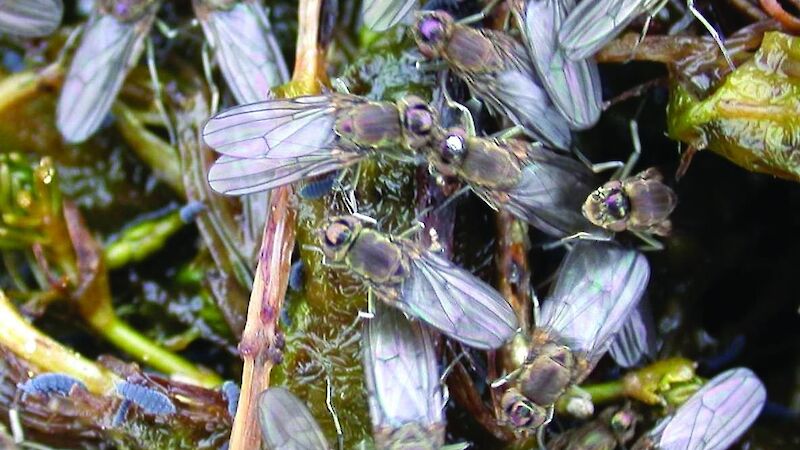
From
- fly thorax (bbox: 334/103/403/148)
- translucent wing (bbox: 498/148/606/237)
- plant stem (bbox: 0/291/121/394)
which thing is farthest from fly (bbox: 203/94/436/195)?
plant stem (bbox: 0/291/121/394)

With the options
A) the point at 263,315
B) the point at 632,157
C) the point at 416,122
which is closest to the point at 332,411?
the point at 263,315

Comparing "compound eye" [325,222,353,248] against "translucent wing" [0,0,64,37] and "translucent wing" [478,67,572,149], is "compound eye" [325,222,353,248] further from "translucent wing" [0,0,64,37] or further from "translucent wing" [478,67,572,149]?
"translucent wing" [0,0,64,37]

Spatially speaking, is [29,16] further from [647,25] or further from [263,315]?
[647,25]

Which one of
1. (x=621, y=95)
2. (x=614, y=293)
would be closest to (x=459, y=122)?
(x=621, y=95)

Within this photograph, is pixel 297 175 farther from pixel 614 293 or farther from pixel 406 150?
pixel 614 293

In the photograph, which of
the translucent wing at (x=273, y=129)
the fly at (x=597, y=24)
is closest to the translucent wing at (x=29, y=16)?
the translucent wing at (x=273, y=129)
